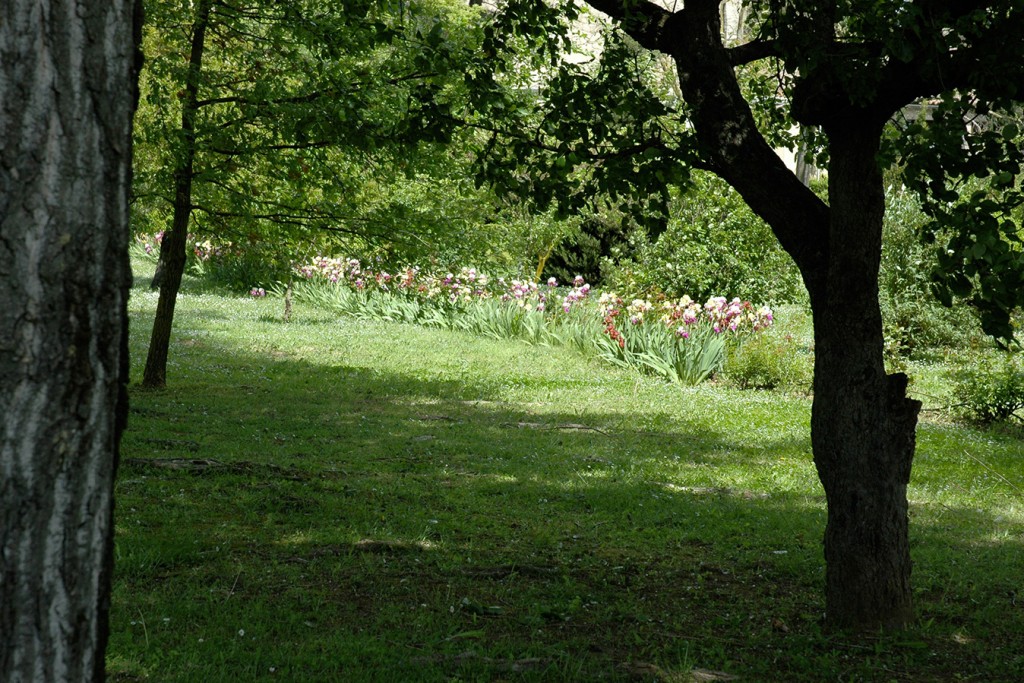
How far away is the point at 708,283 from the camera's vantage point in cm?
1645

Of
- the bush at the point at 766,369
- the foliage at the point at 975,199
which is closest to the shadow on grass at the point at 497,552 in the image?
the foliage at the point at 975,199

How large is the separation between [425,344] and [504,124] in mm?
10661

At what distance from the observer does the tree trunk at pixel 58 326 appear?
1753 millimetres

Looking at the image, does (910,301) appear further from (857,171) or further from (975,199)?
(975,199)

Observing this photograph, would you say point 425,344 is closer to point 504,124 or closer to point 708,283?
point 708,283

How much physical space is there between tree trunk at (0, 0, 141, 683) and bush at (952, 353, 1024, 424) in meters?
11.1

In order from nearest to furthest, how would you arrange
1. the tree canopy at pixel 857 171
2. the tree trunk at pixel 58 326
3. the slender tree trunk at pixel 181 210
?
the tree trunk at pixel 58 326 < the tree canopy at pixel 857 171 < the slender tree trunk at pixel 181 210

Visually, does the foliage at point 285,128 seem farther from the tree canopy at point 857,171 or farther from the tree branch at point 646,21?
the tree canopy at point 857,171

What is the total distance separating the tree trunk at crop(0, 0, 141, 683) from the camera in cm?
175

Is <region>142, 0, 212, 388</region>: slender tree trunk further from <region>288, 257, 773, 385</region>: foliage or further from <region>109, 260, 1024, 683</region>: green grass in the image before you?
<region>288, 257, 773, 385</region>: foliage

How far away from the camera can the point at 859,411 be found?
4.14 meters

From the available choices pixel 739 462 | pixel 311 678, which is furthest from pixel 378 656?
pixel 739 462

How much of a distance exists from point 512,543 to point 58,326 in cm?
412

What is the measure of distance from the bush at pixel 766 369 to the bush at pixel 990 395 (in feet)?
6.21
